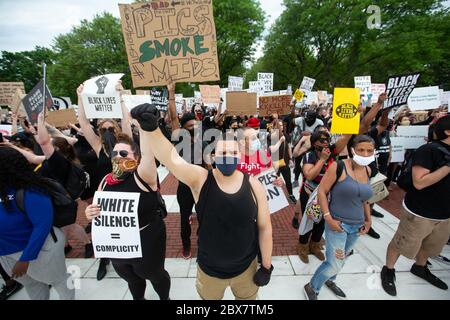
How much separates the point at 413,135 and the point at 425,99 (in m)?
3.72

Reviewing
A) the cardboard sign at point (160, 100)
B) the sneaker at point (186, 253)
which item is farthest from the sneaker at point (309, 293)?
the cardboard sign at point (160, 100)

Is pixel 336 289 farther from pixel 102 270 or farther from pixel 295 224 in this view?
pixel 102 270

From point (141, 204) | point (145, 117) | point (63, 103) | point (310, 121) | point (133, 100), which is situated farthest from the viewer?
point (63, 103)

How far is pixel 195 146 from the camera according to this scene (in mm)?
3934

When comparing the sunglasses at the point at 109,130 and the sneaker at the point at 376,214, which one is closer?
the sunglasses at the point at 109,130

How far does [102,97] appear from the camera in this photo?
3.17 metres

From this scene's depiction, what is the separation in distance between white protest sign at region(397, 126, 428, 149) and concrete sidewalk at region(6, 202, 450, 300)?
5.95 ft

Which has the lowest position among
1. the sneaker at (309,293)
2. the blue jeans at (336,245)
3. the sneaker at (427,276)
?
the sneaker at (427,276)

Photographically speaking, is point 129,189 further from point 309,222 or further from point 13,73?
point 13,73

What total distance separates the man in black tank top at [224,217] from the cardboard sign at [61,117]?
5.61 metres

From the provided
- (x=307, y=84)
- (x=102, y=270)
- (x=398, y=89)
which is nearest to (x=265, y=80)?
(x=307, y=84)

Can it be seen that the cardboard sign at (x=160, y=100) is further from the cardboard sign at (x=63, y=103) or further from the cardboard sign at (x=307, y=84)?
the cardboard sign at (x=307, y=84)

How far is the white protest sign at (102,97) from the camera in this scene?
3.12 meters
